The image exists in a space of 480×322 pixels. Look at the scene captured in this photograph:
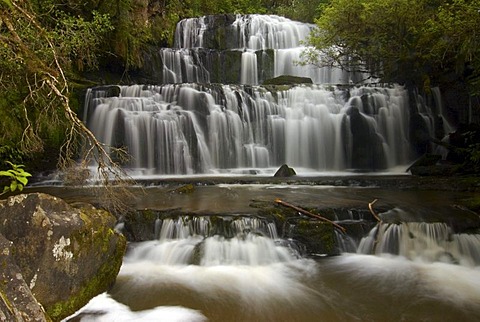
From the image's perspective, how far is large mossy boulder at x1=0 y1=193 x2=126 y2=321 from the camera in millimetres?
3977

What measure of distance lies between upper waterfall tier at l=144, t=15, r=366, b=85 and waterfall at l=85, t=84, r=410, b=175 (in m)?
3.05

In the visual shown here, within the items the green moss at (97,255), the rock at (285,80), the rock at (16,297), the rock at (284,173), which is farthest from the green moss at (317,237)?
the rock at (285,80)

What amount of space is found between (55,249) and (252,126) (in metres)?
10.1

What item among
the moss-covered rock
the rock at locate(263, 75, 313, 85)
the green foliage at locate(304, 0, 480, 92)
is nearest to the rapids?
the moss-covered rock

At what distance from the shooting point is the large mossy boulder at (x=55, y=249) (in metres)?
3.98

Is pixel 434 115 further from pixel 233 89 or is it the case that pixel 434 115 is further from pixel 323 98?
pixel 233 89

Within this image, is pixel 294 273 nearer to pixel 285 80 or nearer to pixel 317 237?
pixel 317 237

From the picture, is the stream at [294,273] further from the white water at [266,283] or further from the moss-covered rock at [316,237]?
the moss-covered rock at [316,237]

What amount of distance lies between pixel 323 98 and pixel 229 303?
34.6ft

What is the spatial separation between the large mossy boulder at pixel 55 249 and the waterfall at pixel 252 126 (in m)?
8.25

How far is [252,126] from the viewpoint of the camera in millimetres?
13617

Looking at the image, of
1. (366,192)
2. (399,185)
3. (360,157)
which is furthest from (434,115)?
(366,192)

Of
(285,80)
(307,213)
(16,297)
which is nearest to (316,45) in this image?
(285,80)

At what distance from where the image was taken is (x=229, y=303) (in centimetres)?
488
